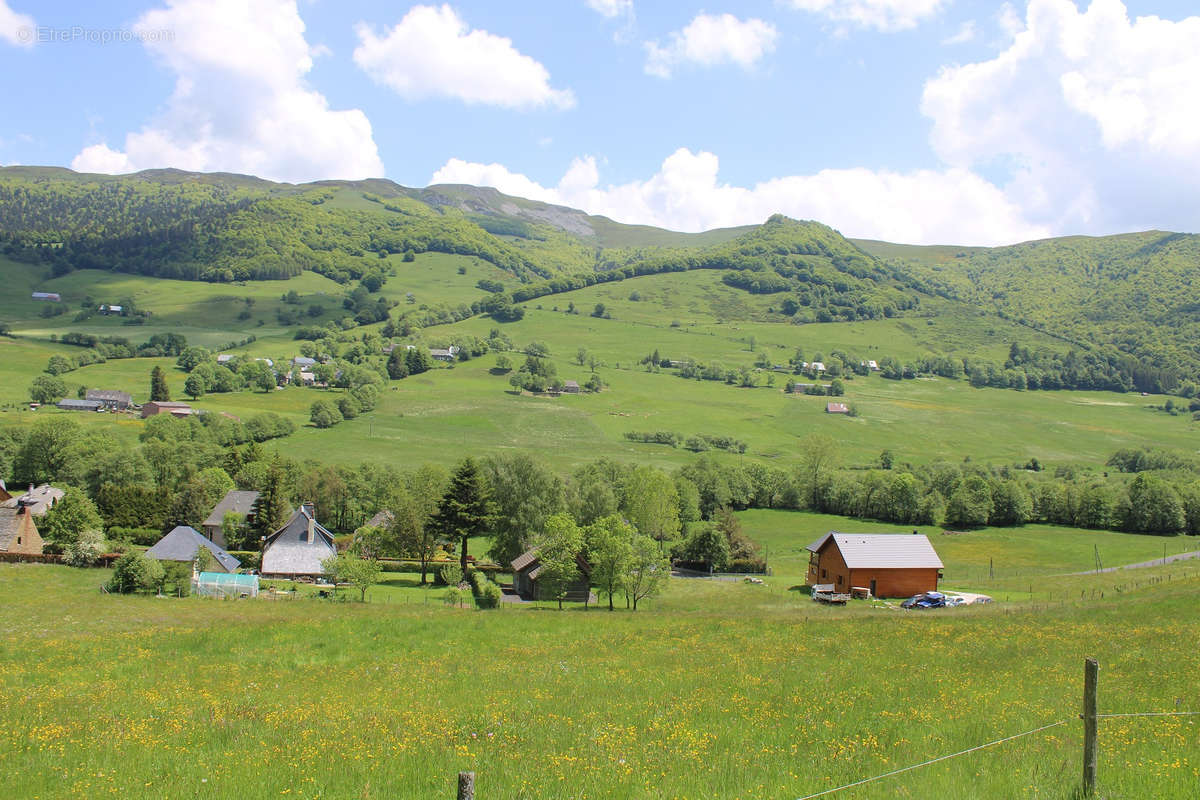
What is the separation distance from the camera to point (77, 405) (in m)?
133

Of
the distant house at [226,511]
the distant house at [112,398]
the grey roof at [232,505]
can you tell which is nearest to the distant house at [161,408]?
the distant house at [112,398]

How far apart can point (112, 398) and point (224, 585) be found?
11185cm

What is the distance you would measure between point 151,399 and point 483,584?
377 ft

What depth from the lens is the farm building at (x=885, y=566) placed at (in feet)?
183

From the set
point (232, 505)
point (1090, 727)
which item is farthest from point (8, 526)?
point (1090, 727)

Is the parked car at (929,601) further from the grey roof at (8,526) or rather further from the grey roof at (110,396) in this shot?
the grey roof at (110,396)

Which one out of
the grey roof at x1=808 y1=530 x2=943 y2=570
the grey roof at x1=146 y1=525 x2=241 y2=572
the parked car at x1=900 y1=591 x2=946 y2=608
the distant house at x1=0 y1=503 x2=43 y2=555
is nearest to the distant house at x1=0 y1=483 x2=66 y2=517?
the distant house at x1=0 y1=503 x2=43 y2=555

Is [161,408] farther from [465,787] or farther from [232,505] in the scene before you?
[465,787]

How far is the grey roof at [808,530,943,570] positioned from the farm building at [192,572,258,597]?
→ 4166 centimetres

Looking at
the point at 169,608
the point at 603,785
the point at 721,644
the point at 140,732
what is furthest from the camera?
the point at 169,608

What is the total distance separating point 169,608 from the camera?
1331 inches

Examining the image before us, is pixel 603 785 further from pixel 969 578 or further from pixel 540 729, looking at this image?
pixel 969 578

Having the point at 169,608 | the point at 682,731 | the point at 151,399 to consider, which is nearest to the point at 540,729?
the point at 682,731

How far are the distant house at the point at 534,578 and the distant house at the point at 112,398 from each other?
365ft
